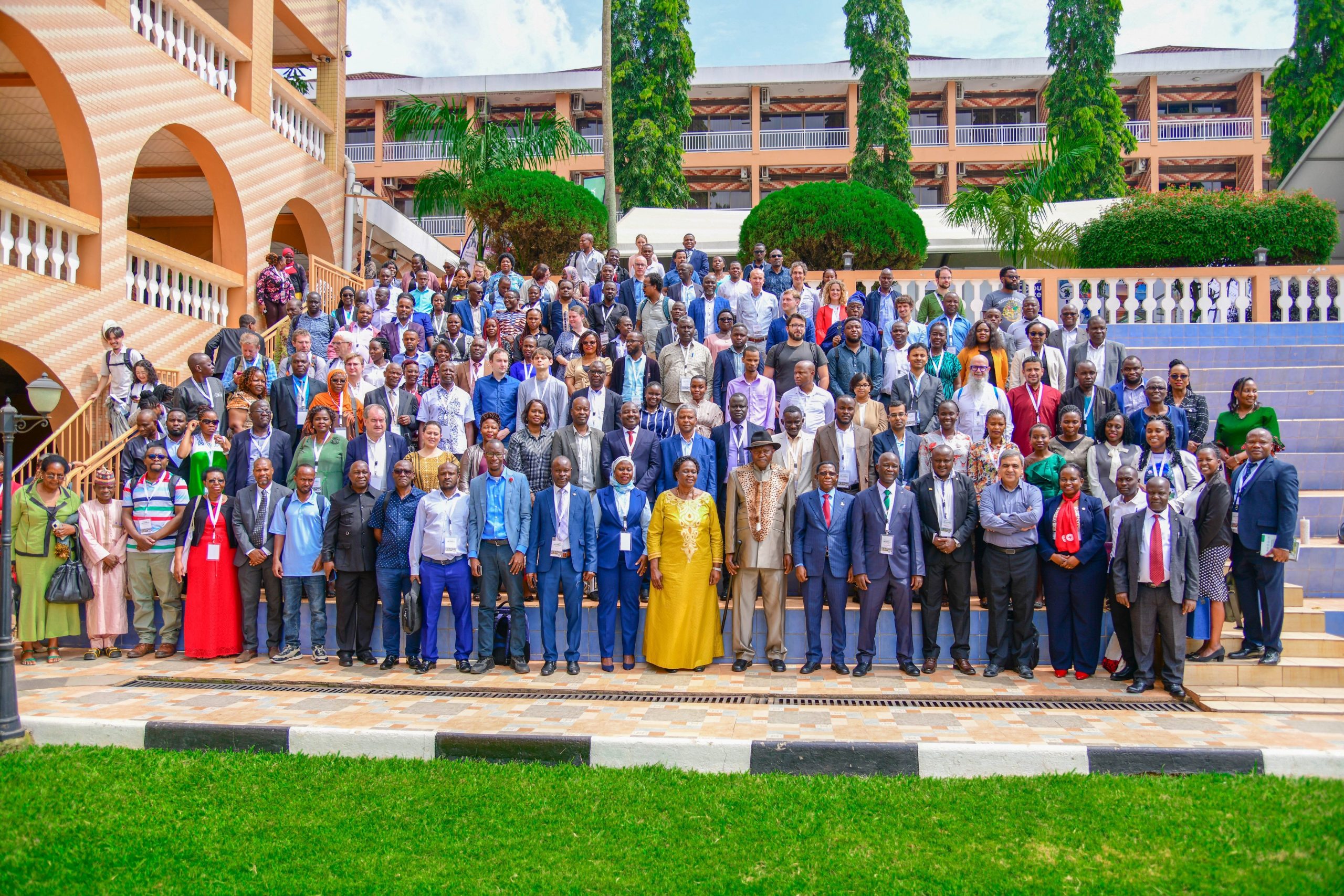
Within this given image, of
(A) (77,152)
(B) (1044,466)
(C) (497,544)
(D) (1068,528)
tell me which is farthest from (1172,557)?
(A) (77,152)

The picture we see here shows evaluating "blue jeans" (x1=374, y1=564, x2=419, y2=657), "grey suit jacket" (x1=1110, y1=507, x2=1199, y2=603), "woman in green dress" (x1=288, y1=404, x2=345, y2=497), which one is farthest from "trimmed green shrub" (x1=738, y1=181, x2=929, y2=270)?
"blue jeans" (x1=374, y1=564, x2=419, y2=657)

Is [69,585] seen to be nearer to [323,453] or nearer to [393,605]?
[323,453]

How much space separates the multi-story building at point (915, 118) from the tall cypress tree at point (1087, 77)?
2.80 m

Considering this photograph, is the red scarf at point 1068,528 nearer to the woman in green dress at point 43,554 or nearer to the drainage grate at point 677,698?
the drainage grate at point 677,698

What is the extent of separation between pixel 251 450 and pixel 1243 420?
9.17m

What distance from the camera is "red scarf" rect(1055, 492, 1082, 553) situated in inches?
297

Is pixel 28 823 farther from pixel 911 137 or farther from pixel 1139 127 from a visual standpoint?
pixel 1139 127

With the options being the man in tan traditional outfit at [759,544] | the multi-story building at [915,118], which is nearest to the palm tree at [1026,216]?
the man in tan traditional outfit at [759,544]

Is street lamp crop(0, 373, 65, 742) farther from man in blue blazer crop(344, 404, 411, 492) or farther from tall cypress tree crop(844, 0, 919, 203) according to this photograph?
tall cypress tree crop(844, 0, 919, 203)

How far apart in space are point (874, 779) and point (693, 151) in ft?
103

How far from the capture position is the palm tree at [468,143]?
17.9 meters

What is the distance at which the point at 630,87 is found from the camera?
29.2 metres

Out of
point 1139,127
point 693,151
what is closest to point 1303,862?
point 693,151

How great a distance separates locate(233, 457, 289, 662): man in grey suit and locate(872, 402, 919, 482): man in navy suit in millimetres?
5406
